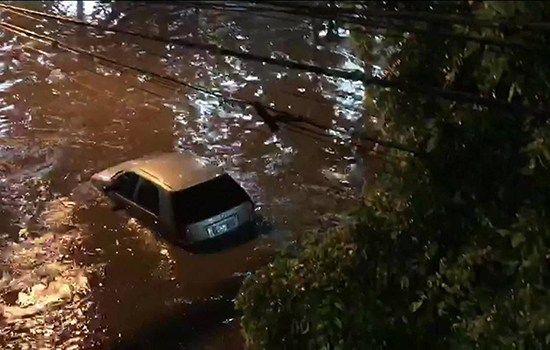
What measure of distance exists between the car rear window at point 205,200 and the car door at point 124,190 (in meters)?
1.13

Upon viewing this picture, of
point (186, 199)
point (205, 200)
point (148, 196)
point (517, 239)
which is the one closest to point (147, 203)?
point (148, 196)

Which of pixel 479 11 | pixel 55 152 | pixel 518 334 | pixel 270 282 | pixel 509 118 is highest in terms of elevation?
pixel 479 11

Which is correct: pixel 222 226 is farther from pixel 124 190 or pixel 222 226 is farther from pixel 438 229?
pixel 438 229

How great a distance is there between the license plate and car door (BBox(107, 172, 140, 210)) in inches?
64.0

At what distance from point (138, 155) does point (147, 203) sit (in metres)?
3.09

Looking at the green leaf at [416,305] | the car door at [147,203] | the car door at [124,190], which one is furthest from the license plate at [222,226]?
the green leaf at [416,305]

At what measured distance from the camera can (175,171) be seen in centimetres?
1334

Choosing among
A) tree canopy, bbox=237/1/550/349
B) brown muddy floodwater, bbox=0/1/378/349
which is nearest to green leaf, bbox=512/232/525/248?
tree canopy, bbox=237/1/550/349

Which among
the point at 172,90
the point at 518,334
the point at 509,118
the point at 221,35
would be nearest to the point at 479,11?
the point at 509,118

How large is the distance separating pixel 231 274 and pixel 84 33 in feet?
44.9

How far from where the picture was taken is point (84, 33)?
24.1m

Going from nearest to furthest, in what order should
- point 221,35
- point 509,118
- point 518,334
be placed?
1. point 518,334
2. point 509,118
3. point 221,35

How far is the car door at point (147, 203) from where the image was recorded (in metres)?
13.3

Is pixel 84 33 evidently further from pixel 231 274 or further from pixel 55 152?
pixel 231 274
